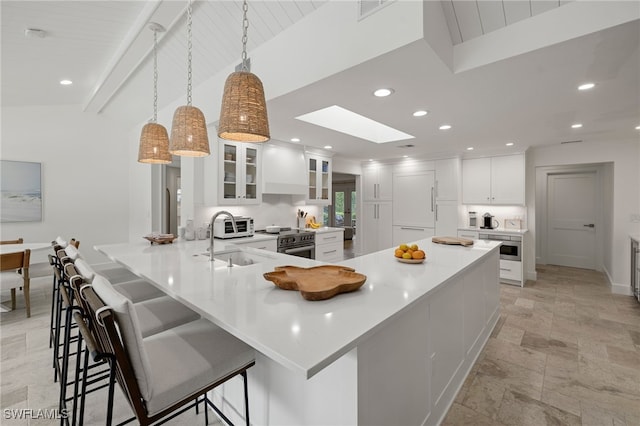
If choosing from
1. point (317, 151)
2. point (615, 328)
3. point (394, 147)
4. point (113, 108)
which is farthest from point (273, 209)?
point (615, 328)

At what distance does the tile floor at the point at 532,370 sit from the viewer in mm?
1862

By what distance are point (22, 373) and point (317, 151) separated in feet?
14.6

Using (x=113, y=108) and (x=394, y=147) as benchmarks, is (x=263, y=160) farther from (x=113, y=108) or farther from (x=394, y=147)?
(x=113, y=108)

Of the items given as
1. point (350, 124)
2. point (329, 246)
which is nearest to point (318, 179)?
point (329, 246)

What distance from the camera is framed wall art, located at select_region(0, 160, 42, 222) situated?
14.4ft

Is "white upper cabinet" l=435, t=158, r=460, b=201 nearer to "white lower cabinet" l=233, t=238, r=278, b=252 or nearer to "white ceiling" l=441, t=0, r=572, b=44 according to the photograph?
"white lower cabinet" l=233, t=238, r=278, b=252

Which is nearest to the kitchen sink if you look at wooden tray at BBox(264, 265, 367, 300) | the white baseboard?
wooden tray at BBox(264, 265, 367, 300)

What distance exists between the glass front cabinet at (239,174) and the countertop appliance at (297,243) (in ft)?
2.27

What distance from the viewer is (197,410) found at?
182 cm

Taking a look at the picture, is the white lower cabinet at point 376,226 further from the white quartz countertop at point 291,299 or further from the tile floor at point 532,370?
the white quartz countertop at point 291,299

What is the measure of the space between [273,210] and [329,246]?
1181 millimetres

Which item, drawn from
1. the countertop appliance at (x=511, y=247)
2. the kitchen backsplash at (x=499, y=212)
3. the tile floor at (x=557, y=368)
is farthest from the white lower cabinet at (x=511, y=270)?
the kitchen backsplash at (x=499, y=212)

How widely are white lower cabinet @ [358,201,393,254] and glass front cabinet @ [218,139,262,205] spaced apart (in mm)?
3187

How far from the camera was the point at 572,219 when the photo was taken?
603 centimetres
